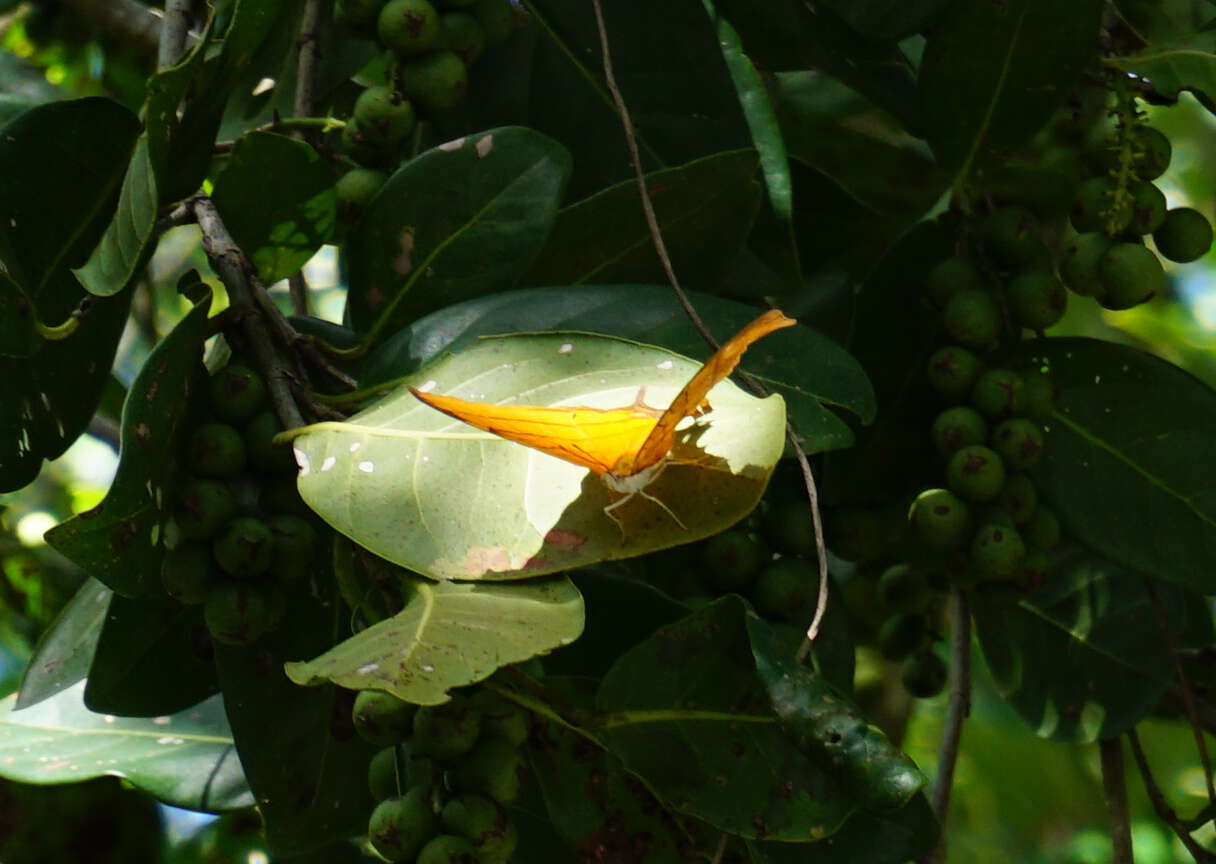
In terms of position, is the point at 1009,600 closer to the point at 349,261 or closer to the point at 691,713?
the point at 691,713

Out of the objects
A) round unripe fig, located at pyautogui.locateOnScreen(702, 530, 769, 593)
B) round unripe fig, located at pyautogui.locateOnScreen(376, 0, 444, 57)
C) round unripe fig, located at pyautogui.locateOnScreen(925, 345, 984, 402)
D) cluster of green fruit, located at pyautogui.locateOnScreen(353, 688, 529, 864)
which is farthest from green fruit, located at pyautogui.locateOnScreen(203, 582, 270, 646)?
round unripe fig, located at pyautogui.locateOnScreen(925, 345, 984, 402)

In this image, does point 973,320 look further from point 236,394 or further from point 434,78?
point 236,394

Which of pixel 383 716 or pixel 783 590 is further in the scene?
pixel 783 590

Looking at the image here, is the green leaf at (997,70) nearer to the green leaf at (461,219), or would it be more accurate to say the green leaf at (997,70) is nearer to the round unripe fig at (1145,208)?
the round unripe fig at (1145,208)

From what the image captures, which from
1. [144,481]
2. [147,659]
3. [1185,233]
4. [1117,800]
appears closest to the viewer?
[144,481]

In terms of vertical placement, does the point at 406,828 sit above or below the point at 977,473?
above

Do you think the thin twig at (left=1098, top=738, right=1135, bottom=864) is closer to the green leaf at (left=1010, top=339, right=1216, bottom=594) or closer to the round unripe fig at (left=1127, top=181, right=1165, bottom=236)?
the green leaf at (left=1010, top=339, right=1216, bottom=594)

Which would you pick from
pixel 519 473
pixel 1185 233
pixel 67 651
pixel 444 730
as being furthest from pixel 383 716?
pixel 1185 233
